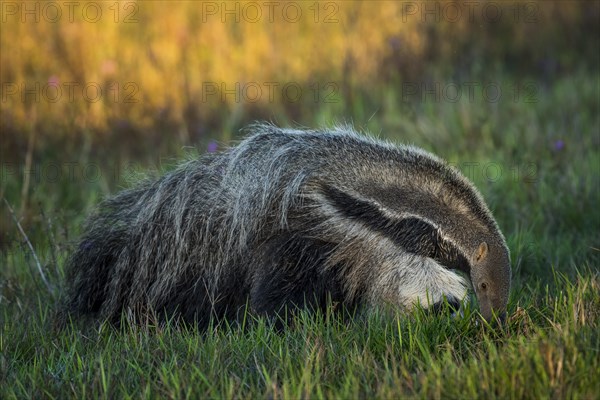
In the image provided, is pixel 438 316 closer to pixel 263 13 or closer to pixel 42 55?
pixel 42 55

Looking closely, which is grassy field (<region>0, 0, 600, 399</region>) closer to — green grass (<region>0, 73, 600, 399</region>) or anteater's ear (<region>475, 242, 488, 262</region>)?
green grass (<region>0, 73, 600, 399</region>)

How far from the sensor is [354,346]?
411 centimetres

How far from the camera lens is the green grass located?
3451 mm

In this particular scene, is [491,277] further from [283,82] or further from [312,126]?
[283,82]

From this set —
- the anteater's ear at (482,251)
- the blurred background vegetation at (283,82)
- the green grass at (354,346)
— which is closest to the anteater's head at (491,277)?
the anteater's ear at (482,251)

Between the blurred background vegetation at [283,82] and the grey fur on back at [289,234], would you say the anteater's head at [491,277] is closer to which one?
the grey fur on back at [289,234]

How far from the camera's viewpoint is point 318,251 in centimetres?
477

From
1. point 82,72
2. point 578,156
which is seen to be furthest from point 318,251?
point 82,72

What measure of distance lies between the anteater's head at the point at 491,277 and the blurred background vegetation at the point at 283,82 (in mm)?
2445

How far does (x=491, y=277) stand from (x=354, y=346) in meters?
0.88

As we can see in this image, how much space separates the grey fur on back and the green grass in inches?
7.9

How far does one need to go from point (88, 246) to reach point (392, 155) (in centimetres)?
194

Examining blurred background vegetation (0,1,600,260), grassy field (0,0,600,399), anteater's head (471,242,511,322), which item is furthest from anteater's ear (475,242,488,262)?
blurred background vegetation (0,1,600,260)

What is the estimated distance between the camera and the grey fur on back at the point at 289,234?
4652 mm
